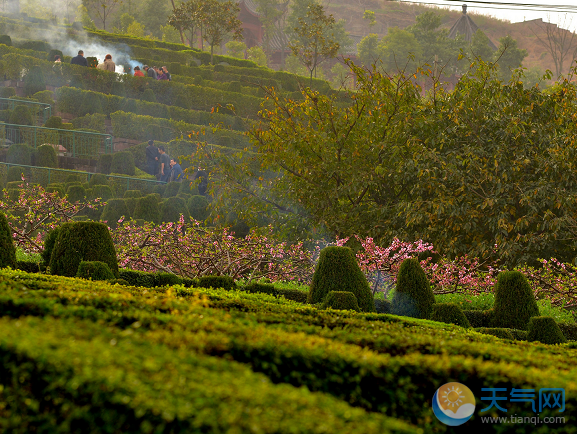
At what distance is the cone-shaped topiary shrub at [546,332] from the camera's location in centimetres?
648

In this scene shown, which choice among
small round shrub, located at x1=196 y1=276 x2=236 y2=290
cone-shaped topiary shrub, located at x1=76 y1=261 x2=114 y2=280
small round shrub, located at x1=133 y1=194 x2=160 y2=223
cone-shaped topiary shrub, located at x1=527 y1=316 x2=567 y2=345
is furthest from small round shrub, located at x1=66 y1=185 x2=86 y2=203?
cone-shaped topiary shrub, located at x1=527 y1=316 x2=567 y2=345

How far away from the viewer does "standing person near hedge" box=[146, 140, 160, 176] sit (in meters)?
19.2

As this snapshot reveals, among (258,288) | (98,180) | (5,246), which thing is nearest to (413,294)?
(258,288)

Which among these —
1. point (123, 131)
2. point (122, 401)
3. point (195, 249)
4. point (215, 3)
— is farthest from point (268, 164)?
point (215, 3)

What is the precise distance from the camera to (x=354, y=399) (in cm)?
295

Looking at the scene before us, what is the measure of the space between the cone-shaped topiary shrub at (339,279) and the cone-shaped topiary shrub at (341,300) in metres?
0.58

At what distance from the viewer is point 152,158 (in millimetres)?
19281

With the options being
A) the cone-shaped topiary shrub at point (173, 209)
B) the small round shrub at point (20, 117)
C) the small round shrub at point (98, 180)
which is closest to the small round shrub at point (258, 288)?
the cone-shaped topiary shrub at point (173, 209)

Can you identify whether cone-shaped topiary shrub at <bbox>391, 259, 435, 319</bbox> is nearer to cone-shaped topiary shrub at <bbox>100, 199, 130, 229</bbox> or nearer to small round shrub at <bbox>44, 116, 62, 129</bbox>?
cone-shaped topiary shrub at <bbox>100, 199, 130, 229</bbox>

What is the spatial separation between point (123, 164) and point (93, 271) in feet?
39.6

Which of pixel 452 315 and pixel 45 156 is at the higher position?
pixel 45 156

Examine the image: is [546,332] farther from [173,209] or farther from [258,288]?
[173,209]

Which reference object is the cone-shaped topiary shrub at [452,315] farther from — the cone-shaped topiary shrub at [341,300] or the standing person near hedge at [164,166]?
the standing person near hedge at [164,166]

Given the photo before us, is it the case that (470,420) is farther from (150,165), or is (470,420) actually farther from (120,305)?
(150,165)
